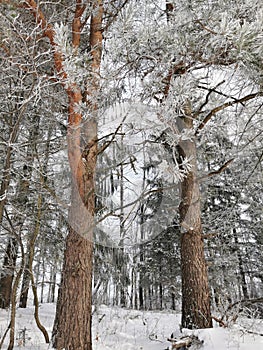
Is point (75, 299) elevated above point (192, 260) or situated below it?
below

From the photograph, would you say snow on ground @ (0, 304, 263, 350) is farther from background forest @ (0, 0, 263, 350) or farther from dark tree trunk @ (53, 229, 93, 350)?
dark tree trunk @ (53, 229, 93, 350)

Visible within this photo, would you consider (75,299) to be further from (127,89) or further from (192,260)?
(127,89)

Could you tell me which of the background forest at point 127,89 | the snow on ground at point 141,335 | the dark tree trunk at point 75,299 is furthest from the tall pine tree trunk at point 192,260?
the dark tree trunk at point 75,299

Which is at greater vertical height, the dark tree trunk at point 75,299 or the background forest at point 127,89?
the background forest at point 127,89

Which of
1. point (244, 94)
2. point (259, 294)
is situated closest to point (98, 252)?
point (244, 94)

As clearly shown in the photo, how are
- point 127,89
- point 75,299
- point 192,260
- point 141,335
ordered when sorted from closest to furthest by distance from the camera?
point 75,299 → point 127,89 → point 192,260 → point 141,335

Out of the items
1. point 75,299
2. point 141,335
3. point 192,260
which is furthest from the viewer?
point 141,335

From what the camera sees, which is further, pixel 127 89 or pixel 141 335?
pixel 141 335

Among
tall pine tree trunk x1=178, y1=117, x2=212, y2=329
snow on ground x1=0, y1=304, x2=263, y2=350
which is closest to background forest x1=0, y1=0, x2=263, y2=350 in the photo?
tall pine tree trunk x1=178, y1=117, x2=212, y2=329

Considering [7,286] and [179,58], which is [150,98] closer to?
[179,58]

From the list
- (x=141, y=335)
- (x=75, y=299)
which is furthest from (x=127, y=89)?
(x=141, y=335)

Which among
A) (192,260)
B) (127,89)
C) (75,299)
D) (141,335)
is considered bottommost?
(141,335)

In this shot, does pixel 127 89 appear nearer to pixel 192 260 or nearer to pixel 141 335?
pixel 192 260

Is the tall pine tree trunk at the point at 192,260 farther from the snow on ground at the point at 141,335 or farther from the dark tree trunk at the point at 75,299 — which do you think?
the dark tree trunk at the point at 75,299
